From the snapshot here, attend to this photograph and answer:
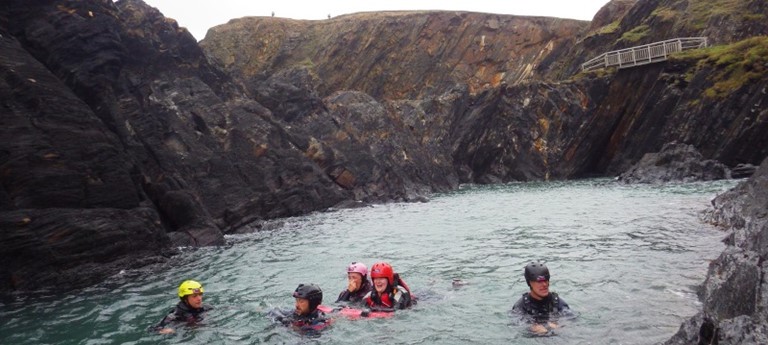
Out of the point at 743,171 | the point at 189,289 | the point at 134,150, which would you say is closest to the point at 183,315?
the point at 189,289

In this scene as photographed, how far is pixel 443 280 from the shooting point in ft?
56.3

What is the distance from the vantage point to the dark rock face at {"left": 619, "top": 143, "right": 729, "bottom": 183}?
145ft

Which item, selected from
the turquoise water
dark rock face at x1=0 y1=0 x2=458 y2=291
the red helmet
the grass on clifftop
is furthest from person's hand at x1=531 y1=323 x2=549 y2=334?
the grass on clifftop

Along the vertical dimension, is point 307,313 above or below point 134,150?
below

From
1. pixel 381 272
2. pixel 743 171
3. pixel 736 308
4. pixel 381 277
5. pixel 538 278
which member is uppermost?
pixel 736 308

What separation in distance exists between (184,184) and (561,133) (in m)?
48.2

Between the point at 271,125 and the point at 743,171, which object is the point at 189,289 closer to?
the point at 271,125

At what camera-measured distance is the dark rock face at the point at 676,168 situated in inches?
1742

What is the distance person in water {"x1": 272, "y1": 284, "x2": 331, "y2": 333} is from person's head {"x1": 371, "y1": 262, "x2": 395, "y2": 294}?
1587 mm

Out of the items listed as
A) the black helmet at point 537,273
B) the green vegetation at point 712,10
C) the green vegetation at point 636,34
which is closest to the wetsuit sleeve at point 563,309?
the black helmet at point 537,273

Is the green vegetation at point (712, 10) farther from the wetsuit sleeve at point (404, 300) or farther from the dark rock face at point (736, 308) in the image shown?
the wetsuit sleeve at point (404, 300)

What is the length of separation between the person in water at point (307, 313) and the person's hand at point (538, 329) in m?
→ 4.56

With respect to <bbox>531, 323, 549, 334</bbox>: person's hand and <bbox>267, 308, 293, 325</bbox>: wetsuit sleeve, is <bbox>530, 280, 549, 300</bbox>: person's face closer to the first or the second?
<bbox>531, 323, 549, 334</bbox>: person's hand

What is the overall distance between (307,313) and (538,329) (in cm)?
506
